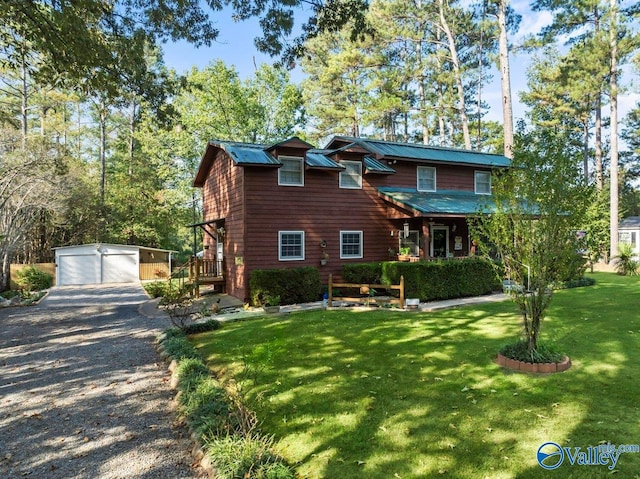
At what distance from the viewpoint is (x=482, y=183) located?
18.3 meters

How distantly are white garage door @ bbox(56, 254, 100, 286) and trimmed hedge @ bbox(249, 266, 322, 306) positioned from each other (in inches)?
556

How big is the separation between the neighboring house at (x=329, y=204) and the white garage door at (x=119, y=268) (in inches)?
314

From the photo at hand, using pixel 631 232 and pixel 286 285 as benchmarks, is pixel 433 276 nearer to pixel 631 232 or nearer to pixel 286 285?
pixel 286 285

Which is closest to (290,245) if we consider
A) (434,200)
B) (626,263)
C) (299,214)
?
(299,214)

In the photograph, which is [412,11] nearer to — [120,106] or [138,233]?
[120,106]

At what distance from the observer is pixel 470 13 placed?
27.7 m

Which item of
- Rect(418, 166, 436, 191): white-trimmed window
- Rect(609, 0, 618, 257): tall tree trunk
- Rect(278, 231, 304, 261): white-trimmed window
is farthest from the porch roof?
Rect(609, 0, 618, 257): tall tree trunk

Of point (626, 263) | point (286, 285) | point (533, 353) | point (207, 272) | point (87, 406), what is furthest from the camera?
point (626, 263)

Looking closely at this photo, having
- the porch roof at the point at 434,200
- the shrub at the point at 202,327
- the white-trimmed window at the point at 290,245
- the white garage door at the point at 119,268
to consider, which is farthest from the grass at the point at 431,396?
the white garage door at the point at 119,268

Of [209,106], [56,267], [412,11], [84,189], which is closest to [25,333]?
[56,267]

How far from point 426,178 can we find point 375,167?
309 cm

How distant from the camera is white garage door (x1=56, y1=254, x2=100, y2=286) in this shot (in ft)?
69.6

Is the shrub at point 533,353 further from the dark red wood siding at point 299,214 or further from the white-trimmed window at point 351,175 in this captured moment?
the white-trimmed window at point 351,175

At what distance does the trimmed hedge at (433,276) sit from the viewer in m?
12.5
